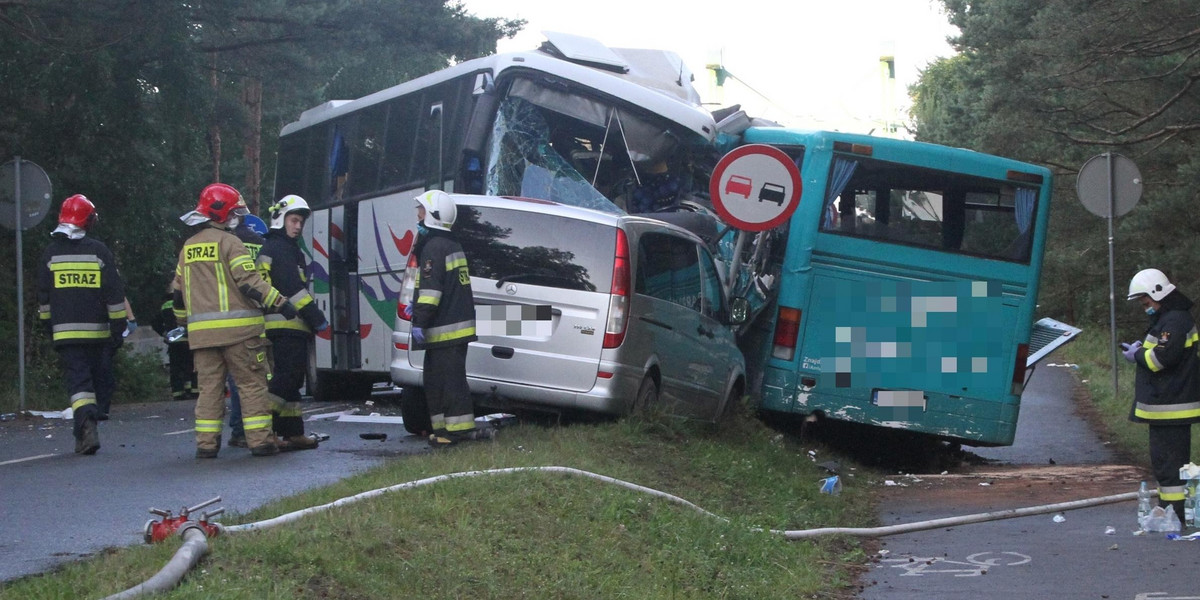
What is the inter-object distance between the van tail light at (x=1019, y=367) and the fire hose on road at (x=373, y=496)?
8.56ft

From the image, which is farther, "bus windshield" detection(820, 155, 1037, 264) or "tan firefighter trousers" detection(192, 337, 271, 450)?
"bus windshield" detection(820, 155, 1037, 264)

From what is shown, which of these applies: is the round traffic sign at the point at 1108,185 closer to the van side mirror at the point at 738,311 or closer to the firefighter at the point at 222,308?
the van side mirror at the point at 738,311

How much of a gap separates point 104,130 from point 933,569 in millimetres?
15895

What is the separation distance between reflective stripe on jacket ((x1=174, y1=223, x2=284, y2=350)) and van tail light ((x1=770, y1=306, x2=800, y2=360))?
4.89m

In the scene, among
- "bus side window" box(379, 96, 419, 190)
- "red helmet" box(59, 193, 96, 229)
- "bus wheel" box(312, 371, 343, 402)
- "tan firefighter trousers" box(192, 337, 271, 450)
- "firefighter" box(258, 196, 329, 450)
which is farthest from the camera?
"bus wheel" box(312, 371, 343, 402)

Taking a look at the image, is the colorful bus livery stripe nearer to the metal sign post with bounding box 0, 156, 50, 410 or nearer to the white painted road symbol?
the white painted road symbol

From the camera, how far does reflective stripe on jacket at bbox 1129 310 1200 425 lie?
→ 863cm

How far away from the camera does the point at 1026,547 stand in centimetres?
814

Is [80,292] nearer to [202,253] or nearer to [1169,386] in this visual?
[202,253]

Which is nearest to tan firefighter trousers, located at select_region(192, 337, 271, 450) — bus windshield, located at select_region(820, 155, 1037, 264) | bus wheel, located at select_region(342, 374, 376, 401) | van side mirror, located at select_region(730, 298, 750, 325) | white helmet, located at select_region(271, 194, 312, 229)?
white helmet, located at select_region(271, 194, 312, 229)

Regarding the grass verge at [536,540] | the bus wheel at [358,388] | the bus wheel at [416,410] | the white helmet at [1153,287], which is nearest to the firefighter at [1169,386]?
the white helmet at [1153,287]

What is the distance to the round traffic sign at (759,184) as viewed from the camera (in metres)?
11.6

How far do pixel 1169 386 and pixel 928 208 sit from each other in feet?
13.6

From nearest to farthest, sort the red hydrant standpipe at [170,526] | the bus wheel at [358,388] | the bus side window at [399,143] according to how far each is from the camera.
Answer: the red hydrant standpipe at [170,526], the bus side window at [399,143], the bus wheel at [358,388]
